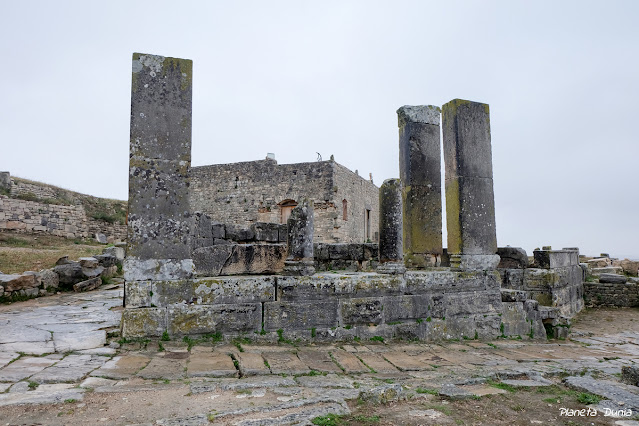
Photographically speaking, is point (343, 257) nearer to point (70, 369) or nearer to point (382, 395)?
point (382, 395)

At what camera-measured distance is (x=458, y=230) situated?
800 cm

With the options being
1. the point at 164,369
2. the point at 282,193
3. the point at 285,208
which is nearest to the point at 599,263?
the point at 285,208

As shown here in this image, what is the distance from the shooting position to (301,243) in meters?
6.60

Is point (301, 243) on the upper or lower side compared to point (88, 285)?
upper

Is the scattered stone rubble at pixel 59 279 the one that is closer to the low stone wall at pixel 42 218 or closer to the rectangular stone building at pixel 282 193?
the rectangular stone building at pixel 282 193

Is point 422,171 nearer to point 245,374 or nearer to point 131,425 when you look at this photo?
point 245,374

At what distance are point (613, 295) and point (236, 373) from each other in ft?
44.6

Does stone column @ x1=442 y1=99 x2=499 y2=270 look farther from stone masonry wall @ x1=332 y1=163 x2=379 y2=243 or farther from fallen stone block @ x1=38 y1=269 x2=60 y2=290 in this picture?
stone masonry wall @ x1=332 y1=163 x2=379 y2=243

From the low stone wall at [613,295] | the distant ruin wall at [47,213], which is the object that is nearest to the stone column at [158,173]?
the low stone wall at [613,295]

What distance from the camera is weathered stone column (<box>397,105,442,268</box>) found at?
8906 millimetres

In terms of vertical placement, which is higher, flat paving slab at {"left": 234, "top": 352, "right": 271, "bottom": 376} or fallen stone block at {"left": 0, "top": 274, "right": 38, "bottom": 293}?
fallen stone block at {"left": 0, "top": 274, "right": 38, "bottom": 293}

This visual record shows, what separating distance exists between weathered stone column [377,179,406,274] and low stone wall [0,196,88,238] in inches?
767

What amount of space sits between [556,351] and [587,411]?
357 cm

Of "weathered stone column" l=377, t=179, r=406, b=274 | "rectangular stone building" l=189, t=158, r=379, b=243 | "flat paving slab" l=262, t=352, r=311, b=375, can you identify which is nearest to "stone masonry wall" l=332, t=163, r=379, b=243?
"rectangular stone building" l=189, t=158, r=379, b=243
